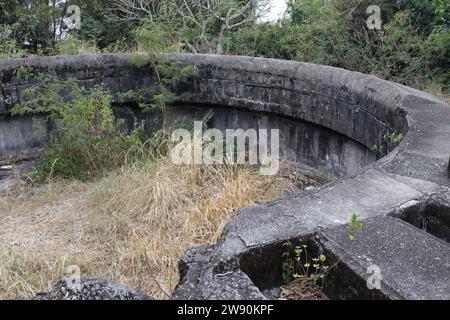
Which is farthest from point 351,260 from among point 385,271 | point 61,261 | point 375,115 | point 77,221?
point 77,221

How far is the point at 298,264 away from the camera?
1940 millimetres

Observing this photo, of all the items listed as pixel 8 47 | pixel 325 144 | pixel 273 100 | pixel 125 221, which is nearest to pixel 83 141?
pixel 125 221

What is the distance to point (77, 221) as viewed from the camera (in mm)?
4258

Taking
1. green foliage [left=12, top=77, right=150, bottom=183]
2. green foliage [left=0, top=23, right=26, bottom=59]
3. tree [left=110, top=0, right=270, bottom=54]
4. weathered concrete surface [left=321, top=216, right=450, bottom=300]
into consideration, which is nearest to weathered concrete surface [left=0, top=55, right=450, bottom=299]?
weathered concrete surface [left=321, top=216, right=450, bottom=300]

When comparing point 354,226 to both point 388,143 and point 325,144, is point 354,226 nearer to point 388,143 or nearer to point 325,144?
point 388,143

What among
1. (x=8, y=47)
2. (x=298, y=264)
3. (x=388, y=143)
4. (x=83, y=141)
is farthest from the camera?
(x=8, y=47)

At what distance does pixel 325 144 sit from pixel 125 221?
2349 millimetres

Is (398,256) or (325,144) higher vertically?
(398,256)

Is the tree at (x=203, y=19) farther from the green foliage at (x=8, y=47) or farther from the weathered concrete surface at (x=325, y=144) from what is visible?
the green foliage at (x=8, y=47)

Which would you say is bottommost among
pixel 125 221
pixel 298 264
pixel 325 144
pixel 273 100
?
pixel 125 221

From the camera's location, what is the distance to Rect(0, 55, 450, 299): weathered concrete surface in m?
1.78

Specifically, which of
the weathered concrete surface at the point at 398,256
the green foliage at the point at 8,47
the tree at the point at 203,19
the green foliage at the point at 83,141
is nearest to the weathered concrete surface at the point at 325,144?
the weathered concrete surface at the point at 398,256

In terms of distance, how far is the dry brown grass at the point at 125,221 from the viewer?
3.40 metres
